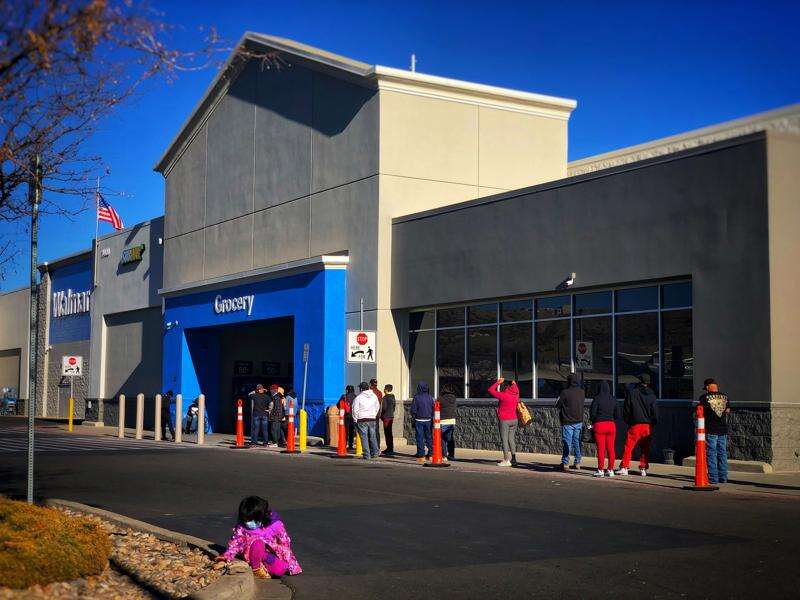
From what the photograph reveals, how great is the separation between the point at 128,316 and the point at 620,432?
2930 cm

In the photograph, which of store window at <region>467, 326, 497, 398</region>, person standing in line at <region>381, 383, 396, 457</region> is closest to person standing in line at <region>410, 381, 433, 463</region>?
person standing in line at <region>381, 383, 396, 457</region>

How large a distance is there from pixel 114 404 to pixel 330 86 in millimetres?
21052

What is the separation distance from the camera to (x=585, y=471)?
64.8 ft

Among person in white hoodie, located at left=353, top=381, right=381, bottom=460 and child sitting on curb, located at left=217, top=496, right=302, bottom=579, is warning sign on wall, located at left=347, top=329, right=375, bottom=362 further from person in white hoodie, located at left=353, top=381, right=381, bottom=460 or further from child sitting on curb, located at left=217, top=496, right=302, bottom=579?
child sitting on curb, located at left=217, top=496, right=302, bottom=579

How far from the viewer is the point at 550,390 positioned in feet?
82.3

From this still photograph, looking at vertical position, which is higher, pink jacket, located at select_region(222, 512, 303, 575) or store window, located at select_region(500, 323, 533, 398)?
store window, located at select_region(500, 323, 533, 398)

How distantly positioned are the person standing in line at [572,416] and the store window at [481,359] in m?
7.13

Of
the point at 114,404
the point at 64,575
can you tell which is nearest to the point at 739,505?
the point at 64,575

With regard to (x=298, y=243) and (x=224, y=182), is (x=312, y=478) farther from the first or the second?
(x=224, y=182)

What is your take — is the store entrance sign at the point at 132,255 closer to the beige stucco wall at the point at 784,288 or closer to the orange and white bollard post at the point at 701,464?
the beige stucco wall at the point at 784,288

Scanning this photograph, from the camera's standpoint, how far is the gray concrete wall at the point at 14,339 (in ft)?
203

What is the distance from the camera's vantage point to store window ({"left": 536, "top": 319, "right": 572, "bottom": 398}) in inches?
977

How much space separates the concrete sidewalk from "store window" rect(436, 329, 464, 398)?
6.48 feet

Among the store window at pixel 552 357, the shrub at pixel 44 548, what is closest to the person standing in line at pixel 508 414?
the store window at pixel 552 357
